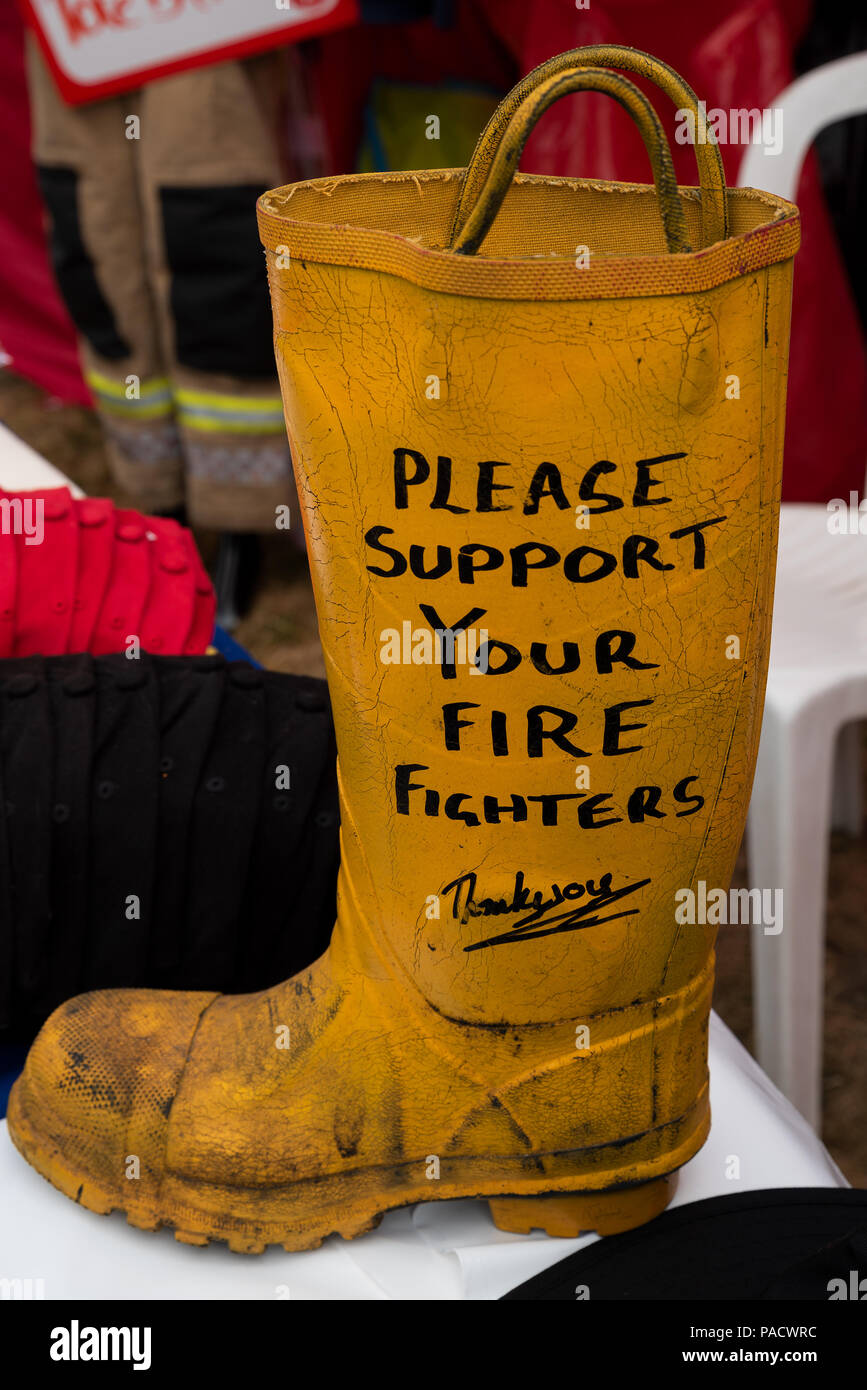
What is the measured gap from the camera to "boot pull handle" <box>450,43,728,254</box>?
57cm

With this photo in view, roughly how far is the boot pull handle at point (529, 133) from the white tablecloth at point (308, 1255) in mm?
518

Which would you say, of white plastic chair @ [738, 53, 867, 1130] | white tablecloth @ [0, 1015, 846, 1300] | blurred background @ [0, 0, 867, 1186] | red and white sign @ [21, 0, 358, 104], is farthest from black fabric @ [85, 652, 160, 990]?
red and white sign @ [21, 0, 358, 104]

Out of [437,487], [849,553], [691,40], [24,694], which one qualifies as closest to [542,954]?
[437,487]

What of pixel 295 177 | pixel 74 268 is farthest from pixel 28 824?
pixel 295 177

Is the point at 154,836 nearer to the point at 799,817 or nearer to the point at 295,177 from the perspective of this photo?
the point at 799,817

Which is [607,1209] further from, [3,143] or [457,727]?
[3,143]

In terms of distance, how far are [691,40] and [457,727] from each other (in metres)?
1.55

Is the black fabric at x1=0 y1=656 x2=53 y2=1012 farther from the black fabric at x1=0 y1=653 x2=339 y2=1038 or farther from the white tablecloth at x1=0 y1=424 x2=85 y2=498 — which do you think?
the white tablecloth at x1=0 y1=424 x2=85 y2=498

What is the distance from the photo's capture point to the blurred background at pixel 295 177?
1.80 m

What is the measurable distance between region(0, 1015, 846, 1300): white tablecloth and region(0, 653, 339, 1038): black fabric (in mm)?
136

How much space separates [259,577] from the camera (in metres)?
2.49
